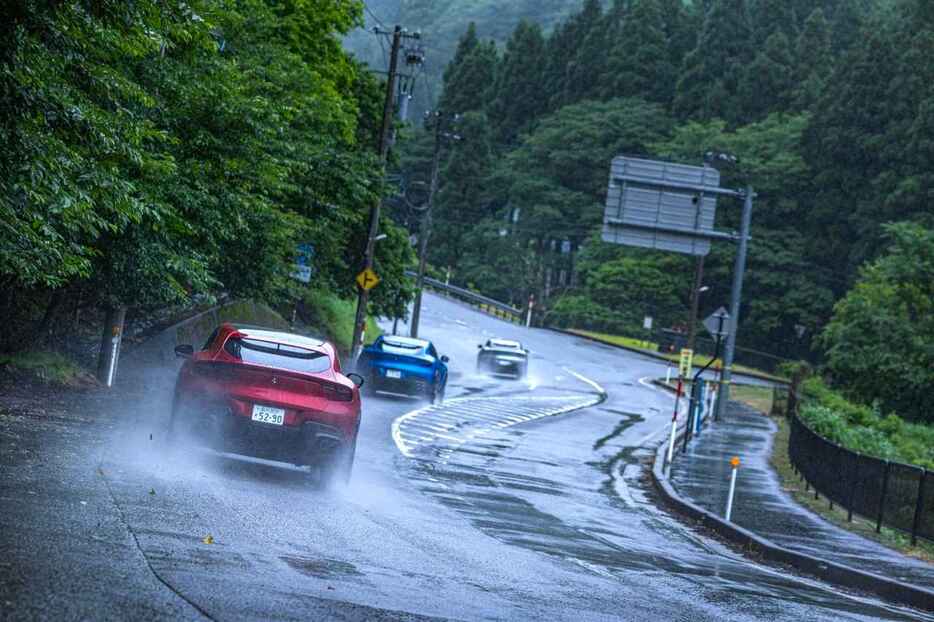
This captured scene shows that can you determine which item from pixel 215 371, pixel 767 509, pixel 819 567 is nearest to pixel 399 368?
pixel 767 509

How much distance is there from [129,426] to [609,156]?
282 feet

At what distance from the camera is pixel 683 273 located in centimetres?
8750

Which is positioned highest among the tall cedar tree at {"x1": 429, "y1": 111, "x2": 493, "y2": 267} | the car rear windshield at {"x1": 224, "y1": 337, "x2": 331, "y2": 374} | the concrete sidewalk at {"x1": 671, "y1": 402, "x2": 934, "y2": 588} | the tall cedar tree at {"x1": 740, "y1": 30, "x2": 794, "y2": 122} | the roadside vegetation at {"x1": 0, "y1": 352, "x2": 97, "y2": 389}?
the tall cedar tree at {"x1": 740, "y1": 30, "x2": 794, "y2": 122}

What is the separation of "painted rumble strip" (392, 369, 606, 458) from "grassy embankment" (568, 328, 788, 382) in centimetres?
3096

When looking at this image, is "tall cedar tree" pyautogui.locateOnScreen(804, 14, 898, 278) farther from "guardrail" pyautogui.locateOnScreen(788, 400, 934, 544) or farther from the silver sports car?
"guardrail" pyautogui.locateOnScreen(788, 400, 934, 544)

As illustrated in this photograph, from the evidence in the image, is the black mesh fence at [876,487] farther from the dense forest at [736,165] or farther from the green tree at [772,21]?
the green tree at [772,21]

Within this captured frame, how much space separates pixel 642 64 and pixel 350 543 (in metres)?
102

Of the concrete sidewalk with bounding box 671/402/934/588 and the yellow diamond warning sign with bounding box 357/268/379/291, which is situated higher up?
the yellow diamond warning sign with bounding box 357/268/379/291

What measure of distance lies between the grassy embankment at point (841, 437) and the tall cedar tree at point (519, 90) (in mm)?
61776

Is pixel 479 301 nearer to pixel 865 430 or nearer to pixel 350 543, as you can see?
pixel 865 430

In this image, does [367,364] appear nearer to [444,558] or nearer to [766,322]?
[444,558]

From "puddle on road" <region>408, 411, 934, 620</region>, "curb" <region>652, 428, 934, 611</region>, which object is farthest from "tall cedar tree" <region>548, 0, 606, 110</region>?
"curb" <region>652, 428, 934, 611</region>

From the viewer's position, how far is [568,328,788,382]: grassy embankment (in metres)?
75.8

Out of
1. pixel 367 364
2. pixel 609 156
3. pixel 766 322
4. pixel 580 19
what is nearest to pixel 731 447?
pixel 367 364
